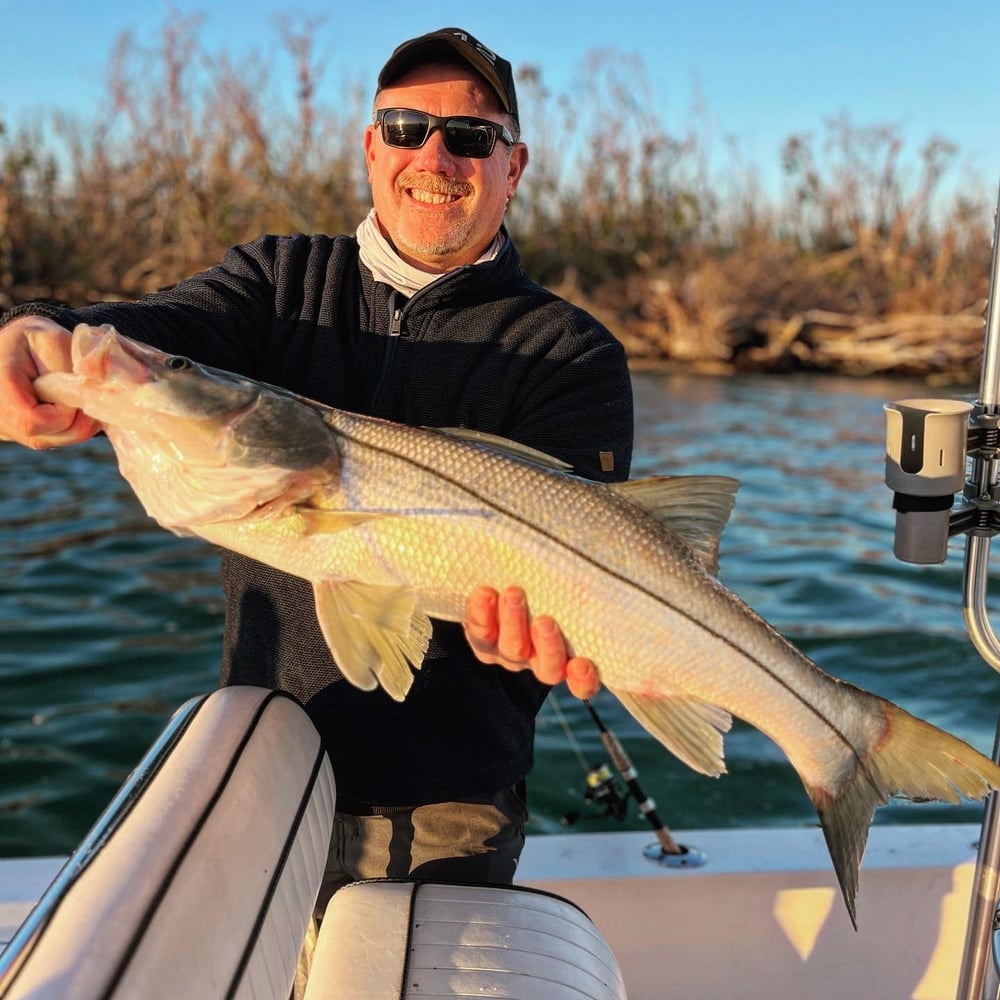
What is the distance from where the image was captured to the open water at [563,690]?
17.5ft

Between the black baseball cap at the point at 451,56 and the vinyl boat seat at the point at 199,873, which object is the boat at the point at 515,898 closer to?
the vinyl boat seat at the point at 199,873

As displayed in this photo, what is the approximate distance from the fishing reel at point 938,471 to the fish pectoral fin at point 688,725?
0.82m

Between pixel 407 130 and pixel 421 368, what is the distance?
0.75 m

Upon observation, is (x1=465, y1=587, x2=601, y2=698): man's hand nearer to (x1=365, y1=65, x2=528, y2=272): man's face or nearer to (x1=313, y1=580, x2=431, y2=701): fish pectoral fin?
(x1=313, y1=580, x2=431, y2=701): fish pectoral fin

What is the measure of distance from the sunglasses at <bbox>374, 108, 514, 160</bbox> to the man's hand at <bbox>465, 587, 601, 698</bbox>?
1485mm

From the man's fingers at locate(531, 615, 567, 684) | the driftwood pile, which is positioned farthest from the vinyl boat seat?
the driftwood pile

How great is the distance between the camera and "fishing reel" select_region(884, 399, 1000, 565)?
2.73 meters

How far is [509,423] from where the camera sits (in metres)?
2.98

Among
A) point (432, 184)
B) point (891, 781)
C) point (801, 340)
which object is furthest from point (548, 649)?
point (801, 340)

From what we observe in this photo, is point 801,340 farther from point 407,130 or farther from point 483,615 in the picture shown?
point 483,615

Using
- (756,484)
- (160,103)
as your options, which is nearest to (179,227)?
(160,103)

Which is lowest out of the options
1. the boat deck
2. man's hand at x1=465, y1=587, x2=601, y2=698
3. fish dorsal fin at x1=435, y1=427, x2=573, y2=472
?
the boat deck

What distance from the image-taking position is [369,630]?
7.59 feet

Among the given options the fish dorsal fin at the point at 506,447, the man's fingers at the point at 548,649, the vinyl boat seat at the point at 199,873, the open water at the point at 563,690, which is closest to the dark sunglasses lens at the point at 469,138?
the fish dorsal fin at the point at 506,447
